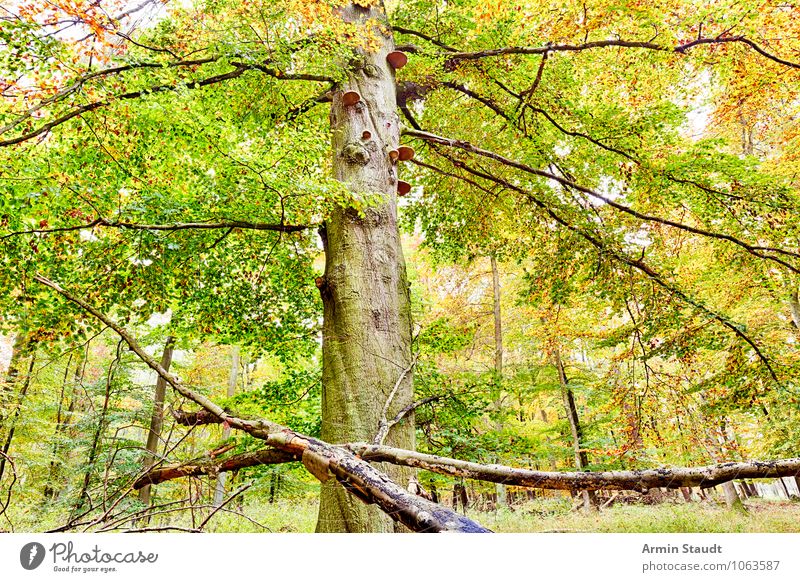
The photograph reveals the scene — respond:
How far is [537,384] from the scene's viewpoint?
8.88 metres

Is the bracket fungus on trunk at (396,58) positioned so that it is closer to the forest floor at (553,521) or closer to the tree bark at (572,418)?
the forest floor at (553,521)

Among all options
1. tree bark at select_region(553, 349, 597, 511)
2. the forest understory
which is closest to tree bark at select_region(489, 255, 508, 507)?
tree bark at select_region(553, 349, 597, 511)

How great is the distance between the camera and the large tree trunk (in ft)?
6.55

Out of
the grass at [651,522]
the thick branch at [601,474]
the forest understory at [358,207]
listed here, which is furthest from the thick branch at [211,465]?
the grass at [651,522]

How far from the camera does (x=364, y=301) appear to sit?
2.33 m

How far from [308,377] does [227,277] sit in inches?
49.2

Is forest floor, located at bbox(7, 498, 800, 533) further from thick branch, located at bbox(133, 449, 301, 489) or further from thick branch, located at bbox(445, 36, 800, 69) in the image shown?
thick branch, located at bbox(445, 36, 800, 69)

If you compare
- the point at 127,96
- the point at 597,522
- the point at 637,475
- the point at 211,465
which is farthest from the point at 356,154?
the point at 597,522
